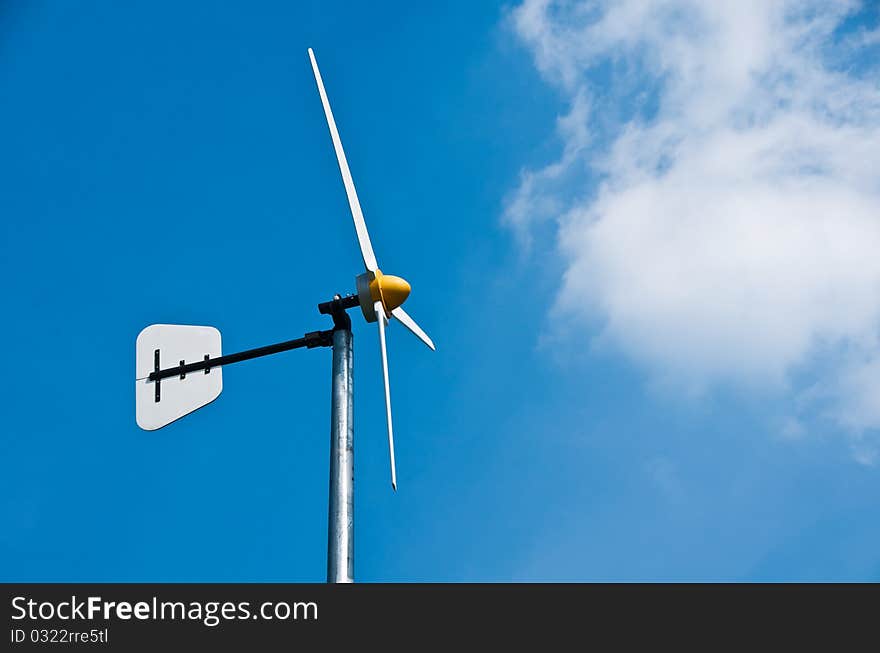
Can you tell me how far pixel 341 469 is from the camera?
10.3 metres

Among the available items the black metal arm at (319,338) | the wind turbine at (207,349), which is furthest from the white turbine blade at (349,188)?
the black metal arm at (319,338)

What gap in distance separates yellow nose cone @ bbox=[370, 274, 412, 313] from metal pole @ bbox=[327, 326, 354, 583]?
49.3 inches

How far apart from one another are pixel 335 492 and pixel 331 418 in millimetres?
1002

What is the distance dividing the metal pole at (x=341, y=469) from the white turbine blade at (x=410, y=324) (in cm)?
245

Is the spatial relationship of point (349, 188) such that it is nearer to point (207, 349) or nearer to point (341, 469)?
point (207, 349)

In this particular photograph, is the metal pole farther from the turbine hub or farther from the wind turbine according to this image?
the turbine hub

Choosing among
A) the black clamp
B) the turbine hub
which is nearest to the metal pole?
the black clamp

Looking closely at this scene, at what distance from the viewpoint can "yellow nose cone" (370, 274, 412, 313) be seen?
12758 mm

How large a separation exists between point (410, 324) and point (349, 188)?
2.56 metres

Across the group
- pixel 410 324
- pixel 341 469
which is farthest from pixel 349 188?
pixel 341 469

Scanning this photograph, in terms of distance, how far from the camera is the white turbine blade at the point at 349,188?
13.8 meters
